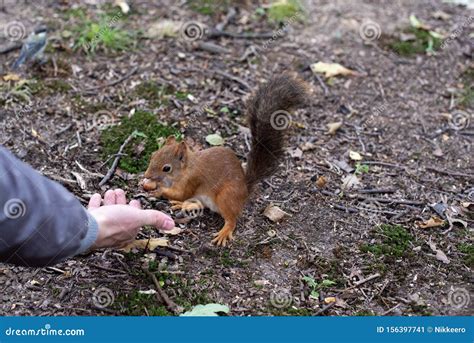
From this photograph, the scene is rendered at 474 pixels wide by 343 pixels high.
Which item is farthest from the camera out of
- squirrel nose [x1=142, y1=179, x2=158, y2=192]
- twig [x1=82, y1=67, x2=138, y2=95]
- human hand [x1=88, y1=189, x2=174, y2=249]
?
twig [x1=82, y1=67, x2=138, y2=95]

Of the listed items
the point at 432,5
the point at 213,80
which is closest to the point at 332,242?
the point at 213,80

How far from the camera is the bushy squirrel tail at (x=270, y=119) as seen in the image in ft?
10.6

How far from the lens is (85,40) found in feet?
15.5

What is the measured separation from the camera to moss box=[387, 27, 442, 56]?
16.8 feet

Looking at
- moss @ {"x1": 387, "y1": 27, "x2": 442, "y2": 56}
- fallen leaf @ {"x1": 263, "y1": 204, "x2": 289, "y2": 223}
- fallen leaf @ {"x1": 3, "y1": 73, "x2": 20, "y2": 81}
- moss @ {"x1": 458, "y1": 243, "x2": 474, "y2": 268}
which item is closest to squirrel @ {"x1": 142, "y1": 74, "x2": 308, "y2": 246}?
fallen leaf @ {"x1": 263, "y1": 204, "x2": 289, "y2": 223}

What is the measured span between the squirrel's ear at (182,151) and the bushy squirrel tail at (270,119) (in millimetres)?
333

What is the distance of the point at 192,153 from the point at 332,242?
0.86 meters

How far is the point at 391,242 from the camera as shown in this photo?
335cm

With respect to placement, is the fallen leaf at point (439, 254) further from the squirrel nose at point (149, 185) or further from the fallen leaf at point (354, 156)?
the squirrel nose at point (149, 185)

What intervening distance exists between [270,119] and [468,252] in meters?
1.20

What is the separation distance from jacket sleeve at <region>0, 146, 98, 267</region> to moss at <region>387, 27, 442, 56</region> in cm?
341

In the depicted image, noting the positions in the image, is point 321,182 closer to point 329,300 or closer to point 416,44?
point 329,300

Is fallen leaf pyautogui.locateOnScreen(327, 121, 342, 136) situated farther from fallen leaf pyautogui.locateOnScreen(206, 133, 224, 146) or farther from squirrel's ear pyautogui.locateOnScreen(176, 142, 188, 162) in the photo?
squirrel's ear pyautogui.locateOnScreen(176, 142, 188, 162)

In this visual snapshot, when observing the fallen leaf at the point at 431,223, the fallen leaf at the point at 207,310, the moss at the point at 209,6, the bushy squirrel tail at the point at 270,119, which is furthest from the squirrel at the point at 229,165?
the moss at the point at 209,6
